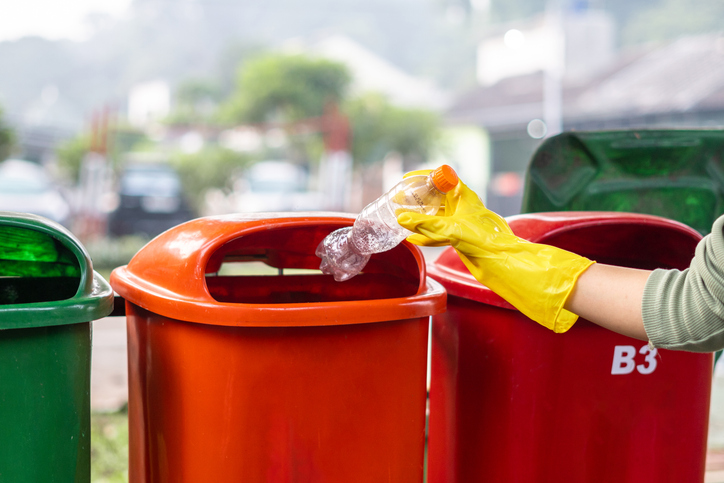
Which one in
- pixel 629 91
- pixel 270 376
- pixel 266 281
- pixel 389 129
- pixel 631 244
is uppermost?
pixel 629 91

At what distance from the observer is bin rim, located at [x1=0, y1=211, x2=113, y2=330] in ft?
4.41

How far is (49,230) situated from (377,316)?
2.48ft

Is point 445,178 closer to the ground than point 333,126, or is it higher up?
closer to the ground

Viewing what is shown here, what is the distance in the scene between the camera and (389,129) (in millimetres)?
22703

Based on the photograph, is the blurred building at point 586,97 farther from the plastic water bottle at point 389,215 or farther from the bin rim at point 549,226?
the plastic water bottle at point 389,215

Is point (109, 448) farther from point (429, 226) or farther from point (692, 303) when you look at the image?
point (692, 303)

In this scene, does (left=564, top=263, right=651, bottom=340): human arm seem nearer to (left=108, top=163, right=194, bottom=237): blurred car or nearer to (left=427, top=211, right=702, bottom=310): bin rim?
(left=427, top=211, right=702, bottom=310): bin rim

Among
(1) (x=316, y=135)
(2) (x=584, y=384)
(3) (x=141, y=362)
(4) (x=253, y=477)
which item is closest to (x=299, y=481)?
(4) (x=253, y=477)

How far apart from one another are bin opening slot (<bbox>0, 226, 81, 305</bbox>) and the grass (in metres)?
1.89

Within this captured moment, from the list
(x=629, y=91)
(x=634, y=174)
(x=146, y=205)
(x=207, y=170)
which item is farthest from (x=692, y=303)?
(x=629, y=91)

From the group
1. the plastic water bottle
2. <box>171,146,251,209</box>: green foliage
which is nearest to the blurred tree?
<box>171,146,251,209</box>: green foliage

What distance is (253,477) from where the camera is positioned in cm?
146

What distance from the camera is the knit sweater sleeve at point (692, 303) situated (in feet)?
3.73

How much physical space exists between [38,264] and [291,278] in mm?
686
